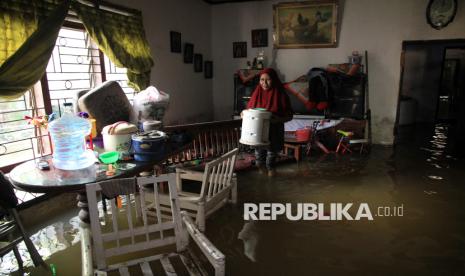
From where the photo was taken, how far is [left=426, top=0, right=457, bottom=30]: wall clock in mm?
5070

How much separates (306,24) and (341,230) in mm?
4202

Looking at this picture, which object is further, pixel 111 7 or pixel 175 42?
pixel 175 42

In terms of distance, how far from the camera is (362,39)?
561 cm

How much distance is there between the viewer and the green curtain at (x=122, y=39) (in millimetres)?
3379

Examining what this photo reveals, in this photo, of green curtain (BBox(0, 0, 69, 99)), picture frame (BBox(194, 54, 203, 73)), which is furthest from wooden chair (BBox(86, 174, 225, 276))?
picture frame (BBox(194, 54, 203, 73))

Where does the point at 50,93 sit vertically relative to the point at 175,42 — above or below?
below

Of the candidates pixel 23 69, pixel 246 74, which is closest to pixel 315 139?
pixel 246 74

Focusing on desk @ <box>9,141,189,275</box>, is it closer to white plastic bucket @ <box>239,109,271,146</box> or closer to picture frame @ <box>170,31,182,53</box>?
white plastic bucket @ <box>239,109,271,146</box>

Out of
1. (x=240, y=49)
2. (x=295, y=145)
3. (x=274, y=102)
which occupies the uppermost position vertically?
(x=240, y=49)

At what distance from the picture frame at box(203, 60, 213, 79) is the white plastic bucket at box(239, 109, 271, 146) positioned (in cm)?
311

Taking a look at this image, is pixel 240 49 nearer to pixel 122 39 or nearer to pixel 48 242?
pixel 122 39

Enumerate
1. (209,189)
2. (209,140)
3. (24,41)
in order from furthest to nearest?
(209,140) → (24,41) → (209,189)

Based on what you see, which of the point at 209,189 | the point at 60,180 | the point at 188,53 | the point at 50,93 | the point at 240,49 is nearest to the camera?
the point at 60,180

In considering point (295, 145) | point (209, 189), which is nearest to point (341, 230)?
point (209, 189)
